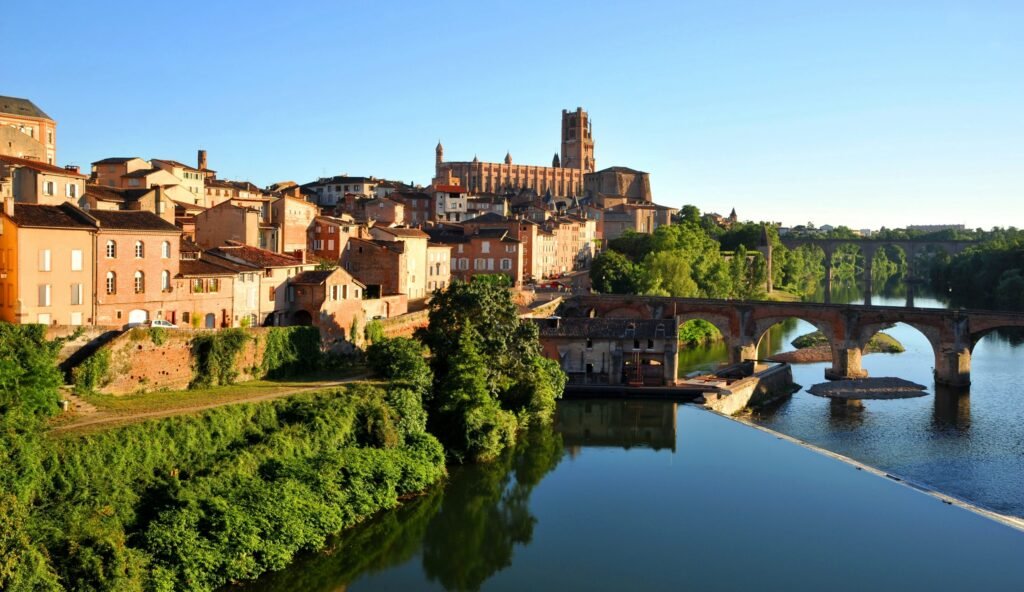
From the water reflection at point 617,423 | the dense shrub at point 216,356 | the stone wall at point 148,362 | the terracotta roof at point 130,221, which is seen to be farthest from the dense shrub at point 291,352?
the water reflection at point 617,423

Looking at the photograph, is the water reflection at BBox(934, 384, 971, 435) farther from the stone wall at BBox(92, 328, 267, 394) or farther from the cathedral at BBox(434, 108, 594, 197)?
the cathedral at BBox(434, 108, 594, 197)

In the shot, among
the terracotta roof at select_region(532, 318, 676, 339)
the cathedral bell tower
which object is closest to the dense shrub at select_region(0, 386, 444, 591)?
the terracotta roof at select_region(532, 318, 676, 339)

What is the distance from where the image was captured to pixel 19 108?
1822 inches

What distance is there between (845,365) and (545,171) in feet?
259

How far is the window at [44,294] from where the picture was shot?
2411cm

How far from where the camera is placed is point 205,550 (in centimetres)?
1766

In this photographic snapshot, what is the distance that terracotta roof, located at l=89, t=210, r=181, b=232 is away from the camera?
2653 centimetres

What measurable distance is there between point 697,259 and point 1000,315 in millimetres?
27090

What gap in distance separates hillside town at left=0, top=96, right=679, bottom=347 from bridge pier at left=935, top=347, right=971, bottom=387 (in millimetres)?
21109

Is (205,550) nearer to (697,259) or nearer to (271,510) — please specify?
(271,510)

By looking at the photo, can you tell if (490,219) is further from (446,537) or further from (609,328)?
(446,537)

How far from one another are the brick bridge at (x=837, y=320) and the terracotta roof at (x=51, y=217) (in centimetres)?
2303

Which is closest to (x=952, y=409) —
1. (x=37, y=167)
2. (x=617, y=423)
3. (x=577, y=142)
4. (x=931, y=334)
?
(x=931, y=334)

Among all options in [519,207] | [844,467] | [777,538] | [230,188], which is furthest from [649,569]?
[519,207]
